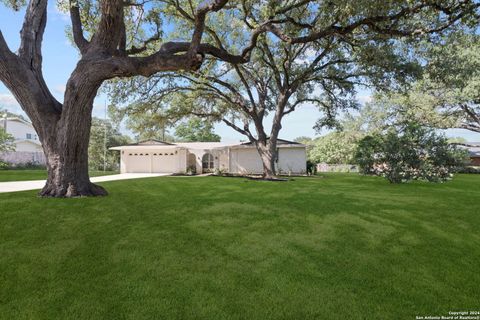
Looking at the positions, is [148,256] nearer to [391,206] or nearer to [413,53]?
[391,206]

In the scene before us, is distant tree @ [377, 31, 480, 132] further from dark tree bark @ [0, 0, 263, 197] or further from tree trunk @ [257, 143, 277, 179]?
dark tree bark @ [0, 0, 263, 197]

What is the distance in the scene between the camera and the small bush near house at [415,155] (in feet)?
42.5

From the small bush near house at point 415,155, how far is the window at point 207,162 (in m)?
15.4

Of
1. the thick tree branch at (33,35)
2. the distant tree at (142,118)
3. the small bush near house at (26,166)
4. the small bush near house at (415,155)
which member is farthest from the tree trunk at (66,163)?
the small bush near house at (26,166)

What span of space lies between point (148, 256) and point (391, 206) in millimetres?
5996

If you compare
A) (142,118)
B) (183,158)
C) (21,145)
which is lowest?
(183,158)

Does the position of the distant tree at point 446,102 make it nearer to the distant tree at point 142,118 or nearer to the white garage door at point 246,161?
the white garage door at point 246,161

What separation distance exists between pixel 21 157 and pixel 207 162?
17634 millimetres

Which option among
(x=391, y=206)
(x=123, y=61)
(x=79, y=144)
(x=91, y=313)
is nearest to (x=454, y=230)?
(x=391, y=206)

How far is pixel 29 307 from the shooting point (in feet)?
8.54

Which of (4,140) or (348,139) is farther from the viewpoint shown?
(348,139)

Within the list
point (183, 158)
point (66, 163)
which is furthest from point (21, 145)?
point (66, 163)

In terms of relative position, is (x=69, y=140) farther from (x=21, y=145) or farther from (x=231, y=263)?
(x=21, y=145)

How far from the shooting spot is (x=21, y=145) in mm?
32062
